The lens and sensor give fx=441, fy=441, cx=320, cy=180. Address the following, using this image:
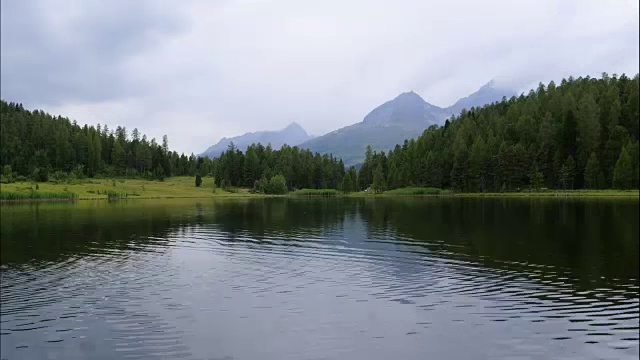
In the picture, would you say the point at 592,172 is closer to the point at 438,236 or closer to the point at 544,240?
the point at 544,240

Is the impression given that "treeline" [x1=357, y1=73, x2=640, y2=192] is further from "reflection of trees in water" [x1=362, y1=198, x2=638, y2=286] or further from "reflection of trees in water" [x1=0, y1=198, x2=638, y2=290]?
"reflection of trees in water" [x1=0, y1=198, x2=638, y2=290]

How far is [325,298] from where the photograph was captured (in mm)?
26031

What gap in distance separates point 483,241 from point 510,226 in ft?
53.5

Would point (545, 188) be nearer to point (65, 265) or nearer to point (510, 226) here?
point (510, 226)

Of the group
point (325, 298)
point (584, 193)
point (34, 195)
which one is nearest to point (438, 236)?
point (325, 298)

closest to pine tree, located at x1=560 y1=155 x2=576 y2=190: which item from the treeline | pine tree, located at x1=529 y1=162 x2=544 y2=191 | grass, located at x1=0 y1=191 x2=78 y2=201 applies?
the treeline

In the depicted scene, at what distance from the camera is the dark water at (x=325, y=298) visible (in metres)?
18.6

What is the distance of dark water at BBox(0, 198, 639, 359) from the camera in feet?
61.2

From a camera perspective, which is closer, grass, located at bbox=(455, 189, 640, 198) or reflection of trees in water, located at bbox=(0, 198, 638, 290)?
reflection of trees in water, located at bbox=(0, 198, 638, 290)

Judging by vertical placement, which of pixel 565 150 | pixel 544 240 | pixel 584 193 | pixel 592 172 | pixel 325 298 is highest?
pixel 565 150

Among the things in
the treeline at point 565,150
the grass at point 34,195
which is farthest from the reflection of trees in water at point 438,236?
the treeline at point 565,150

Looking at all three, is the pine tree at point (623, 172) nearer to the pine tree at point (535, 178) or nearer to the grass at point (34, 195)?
the pine tree at point (535, 178)

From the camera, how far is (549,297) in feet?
82.5

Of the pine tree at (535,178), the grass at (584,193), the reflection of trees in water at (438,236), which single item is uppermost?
the pine tree at (535,178)
